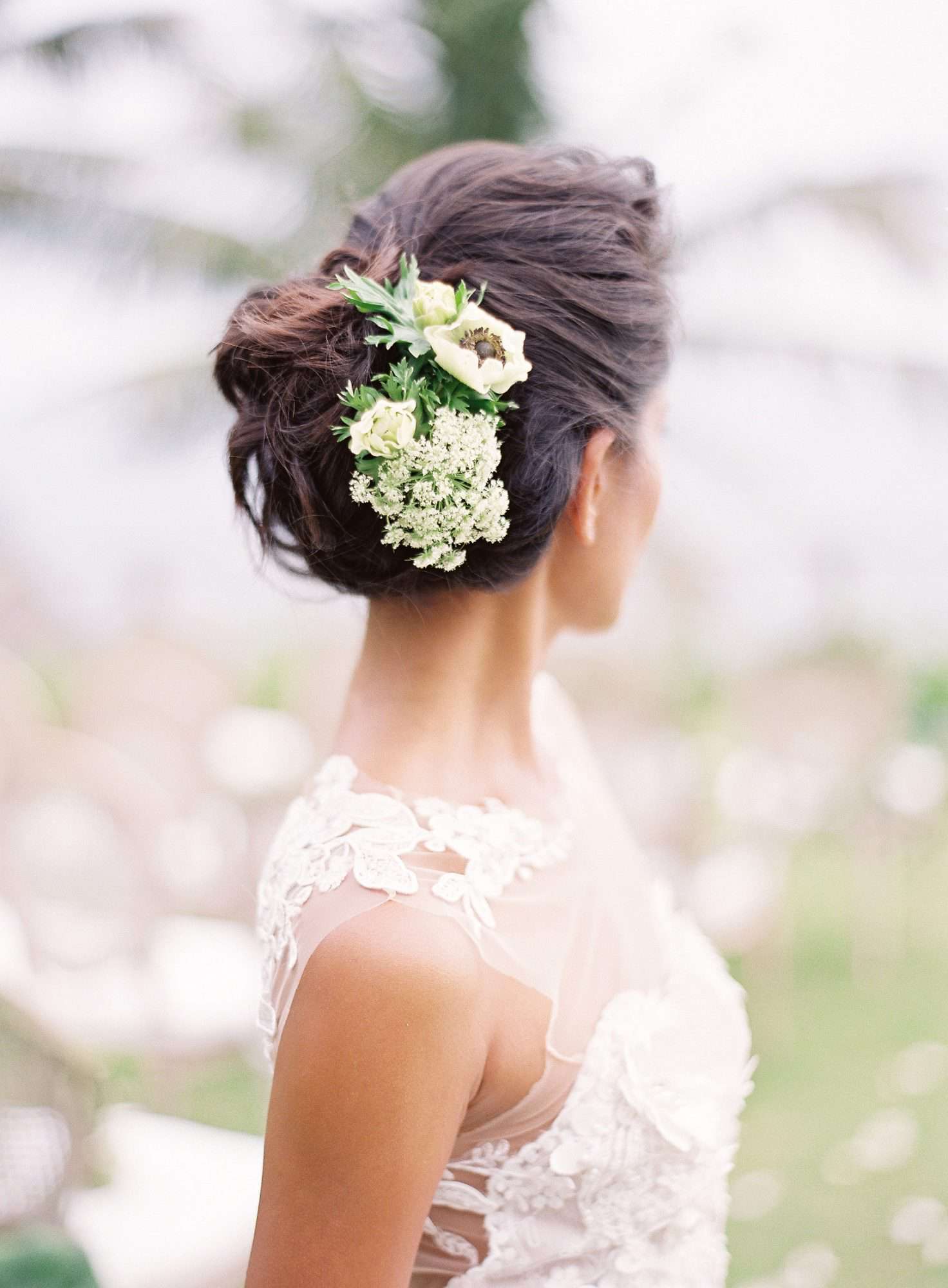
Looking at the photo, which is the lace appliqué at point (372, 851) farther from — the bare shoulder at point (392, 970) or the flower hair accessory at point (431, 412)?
the flower hair accessory at point (431, 412)

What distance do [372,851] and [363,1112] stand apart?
25 cm

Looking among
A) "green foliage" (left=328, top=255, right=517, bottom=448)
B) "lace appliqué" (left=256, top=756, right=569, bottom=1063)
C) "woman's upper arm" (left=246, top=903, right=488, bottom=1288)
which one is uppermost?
"green foliage" (left=328, top=255, right=517, bottom=448)

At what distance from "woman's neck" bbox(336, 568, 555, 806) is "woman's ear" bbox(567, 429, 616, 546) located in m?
0.08

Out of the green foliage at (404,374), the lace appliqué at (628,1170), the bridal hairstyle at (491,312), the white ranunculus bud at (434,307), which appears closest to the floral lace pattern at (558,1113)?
the lace appliqué at (628,1170)

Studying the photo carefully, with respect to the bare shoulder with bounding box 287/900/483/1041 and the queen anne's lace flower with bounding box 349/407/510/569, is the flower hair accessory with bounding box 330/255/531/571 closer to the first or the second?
the queen anne's lace flower with bounding box 349/407/510/569

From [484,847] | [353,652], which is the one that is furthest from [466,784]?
[353,652]

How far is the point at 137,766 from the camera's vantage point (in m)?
7.52

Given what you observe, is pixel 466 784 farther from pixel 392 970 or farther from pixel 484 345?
pixel 484 345

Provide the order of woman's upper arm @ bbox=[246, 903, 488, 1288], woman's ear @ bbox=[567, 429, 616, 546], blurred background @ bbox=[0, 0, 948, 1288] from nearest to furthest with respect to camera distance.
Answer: woman's upper arm @ bbox=[246, 903, 488, 1288] < woman's ear @ bbox=[567, 429, 616, 546] < blurred background @ bbox=[0, 0, 948, 1288]

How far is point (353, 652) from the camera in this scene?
9016 millimetres

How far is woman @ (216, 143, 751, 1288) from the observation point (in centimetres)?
100

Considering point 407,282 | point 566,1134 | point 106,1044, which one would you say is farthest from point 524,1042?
point 106,1044

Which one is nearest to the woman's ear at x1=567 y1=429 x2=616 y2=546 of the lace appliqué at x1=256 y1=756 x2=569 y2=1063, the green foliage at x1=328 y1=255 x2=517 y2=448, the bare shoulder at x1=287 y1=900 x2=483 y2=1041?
the green foliage at x1=328 y1=255 x2=517 y2=448

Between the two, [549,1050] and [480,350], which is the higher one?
[480,350]
